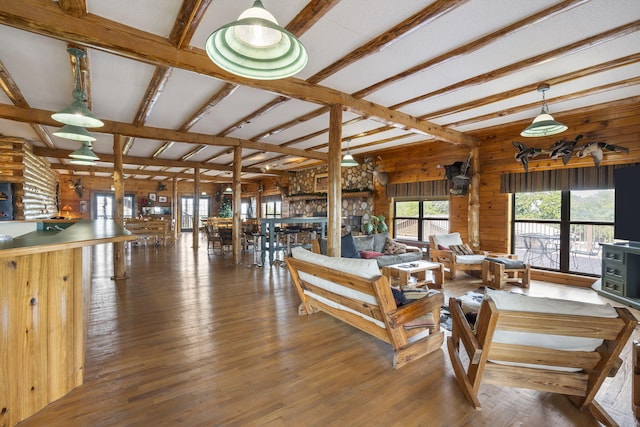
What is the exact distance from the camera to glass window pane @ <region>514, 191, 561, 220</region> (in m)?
5.56

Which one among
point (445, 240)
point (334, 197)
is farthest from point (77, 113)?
point (445, 240)

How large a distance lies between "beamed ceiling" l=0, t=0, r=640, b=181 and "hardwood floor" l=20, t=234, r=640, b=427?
2.76 meters

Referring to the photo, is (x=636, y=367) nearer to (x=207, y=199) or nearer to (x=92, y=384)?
(x=92, y=384)

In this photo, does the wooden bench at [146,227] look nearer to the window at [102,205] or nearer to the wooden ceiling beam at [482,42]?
the window at [102,205]

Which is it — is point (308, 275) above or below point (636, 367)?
above

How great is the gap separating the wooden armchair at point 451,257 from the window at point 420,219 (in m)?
1.36

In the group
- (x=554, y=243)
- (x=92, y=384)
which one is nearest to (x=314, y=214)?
(x=554, y=243)

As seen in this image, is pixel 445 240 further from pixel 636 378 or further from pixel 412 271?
pixel 636 378

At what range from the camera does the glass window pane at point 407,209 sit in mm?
8039

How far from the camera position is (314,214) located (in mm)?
10719

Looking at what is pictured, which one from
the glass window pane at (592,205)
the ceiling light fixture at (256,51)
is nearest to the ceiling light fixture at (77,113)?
the ceiling light fixture at (256,51)

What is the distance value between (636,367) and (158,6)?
4223mm

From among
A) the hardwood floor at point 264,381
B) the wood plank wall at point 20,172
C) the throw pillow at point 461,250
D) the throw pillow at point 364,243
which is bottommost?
the hardwood floor at point 264,381

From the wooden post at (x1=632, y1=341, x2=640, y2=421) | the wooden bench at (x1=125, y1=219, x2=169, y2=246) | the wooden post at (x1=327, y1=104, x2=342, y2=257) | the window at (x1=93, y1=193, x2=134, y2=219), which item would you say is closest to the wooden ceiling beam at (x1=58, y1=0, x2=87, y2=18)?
the wooden post at (x1=327, y1=104, x2=342, y2=257)
